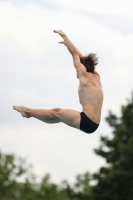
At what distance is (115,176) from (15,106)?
156 feet

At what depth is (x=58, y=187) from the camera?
8719cm

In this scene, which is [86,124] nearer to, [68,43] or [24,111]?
[24,111]

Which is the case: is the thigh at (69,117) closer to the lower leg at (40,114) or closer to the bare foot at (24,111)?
the lower leg at (40,114)

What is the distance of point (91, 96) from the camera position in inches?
744

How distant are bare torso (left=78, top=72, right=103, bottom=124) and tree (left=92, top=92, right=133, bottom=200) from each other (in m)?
46.9

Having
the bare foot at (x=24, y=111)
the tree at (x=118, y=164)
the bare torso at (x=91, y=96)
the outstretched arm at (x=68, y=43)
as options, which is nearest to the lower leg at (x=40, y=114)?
the bare foot at (x=24, y=111)

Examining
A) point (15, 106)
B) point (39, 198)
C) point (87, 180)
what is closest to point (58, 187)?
point (39, 198)

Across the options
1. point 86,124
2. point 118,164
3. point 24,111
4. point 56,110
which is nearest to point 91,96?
point 86,124

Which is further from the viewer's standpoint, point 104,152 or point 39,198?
point 39,198

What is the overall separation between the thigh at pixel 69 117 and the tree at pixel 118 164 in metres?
47.0

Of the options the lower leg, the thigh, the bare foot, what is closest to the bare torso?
the thigh

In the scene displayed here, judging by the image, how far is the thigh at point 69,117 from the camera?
18.9 m

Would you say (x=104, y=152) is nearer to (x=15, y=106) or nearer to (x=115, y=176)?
(x=115, y=176)

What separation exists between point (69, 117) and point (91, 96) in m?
0.64
